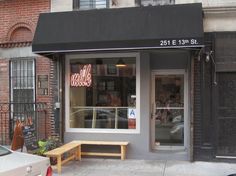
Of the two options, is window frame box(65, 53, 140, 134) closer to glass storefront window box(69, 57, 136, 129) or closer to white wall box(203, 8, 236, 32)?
glass storefront window box(69, 57, 136, 129)

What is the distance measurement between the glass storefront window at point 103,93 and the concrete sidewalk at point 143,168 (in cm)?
116

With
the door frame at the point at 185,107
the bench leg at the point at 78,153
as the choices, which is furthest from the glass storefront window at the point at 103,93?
the bench leg at the point at 78,153

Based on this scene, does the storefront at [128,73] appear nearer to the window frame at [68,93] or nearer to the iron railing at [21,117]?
the window frame at [68,93]

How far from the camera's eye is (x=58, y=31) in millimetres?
10516

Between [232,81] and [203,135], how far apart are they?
1.50m

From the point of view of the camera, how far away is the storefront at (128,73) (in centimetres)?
986

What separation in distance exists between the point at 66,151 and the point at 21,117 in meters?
3.06

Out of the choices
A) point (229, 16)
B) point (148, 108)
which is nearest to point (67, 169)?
point (148, 108)

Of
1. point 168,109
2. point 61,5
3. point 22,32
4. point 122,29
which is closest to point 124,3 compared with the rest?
point 122,29

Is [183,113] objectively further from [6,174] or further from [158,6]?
[6,174]

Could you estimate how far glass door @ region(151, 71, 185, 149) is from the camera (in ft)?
36.6

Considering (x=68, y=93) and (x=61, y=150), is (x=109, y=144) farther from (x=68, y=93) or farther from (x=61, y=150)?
(x=68, y=93)

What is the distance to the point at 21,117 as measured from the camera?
1225 centimetres

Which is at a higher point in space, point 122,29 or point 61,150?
point 122,29
